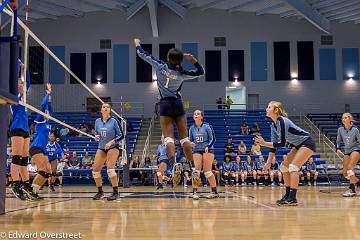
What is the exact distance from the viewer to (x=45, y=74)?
2598 cm

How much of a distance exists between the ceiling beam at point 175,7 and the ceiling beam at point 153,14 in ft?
1.79

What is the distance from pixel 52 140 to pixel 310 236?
9.15 metres

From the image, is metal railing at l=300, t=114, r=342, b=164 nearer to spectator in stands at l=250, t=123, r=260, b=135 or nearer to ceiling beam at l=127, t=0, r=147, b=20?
spectator in stands at l=250, t=123, r=260, b=135

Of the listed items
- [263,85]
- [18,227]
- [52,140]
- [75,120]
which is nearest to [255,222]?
[18,227]

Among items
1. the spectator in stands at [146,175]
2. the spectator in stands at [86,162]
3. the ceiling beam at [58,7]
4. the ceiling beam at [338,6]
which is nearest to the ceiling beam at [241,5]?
the ceiling beam at [338,6]

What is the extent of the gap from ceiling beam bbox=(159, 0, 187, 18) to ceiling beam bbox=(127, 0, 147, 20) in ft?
3.64

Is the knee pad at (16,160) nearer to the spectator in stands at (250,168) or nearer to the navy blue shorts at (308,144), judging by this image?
the navy blue shorts at (308,144)

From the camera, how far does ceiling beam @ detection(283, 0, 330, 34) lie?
2130cm

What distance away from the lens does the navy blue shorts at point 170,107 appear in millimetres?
5863

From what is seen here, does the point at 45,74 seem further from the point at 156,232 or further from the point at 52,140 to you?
the point at 156,232

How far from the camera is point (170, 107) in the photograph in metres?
5.86

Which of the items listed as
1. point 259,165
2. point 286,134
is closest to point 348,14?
point 259,165

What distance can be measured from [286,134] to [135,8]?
18632 mm

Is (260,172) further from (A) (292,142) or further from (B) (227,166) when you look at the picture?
(A) (292,142)
